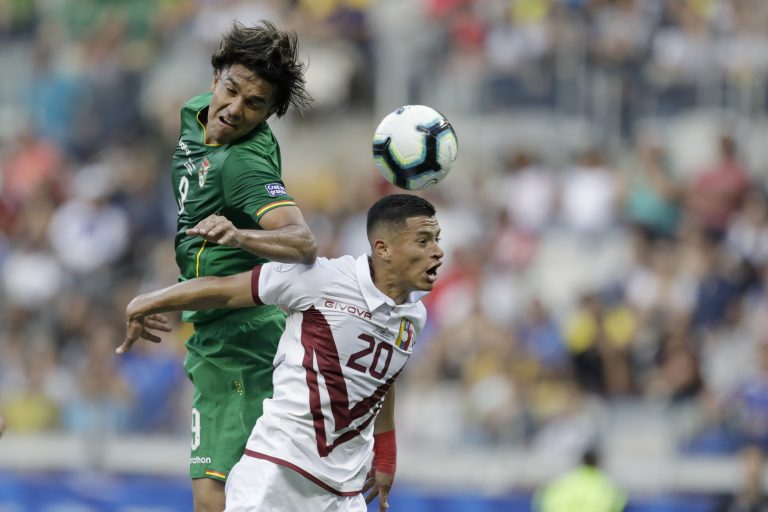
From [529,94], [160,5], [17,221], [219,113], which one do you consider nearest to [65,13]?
[160,5]

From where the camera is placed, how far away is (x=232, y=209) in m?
6.58

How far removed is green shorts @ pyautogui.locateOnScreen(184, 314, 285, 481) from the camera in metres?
6.85

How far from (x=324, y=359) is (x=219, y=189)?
3.07ft

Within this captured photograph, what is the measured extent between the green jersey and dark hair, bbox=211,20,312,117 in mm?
230

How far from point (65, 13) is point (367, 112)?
4.82 meters

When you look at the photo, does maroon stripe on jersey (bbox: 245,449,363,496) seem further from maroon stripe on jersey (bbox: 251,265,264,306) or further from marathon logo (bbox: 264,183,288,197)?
marathon logo (bbox: 264,183,288,197)

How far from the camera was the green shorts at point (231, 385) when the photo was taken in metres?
6.85

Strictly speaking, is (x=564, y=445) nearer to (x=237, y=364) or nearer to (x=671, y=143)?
(x=671, y=143)

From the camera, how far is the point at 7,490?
44.8 feet

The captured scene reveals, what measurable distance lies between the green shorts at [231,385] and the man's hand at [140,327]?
292 mm

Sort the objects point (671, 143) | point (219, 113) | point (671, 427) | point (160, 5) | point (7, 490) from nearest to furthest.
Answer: point (219, 113), point (671, 427), point (7, 490), point (671, 143), point (160, 5)

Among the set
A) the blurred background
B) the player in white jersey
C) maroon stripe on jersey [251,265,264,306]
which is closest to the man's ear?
the player in white jersey

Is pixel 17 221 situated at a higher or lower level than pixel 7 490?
higher

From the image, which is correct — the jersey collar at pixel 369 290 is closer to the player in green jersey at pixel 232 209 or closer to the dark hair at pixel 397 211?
the dark hair at pixel 397 211
